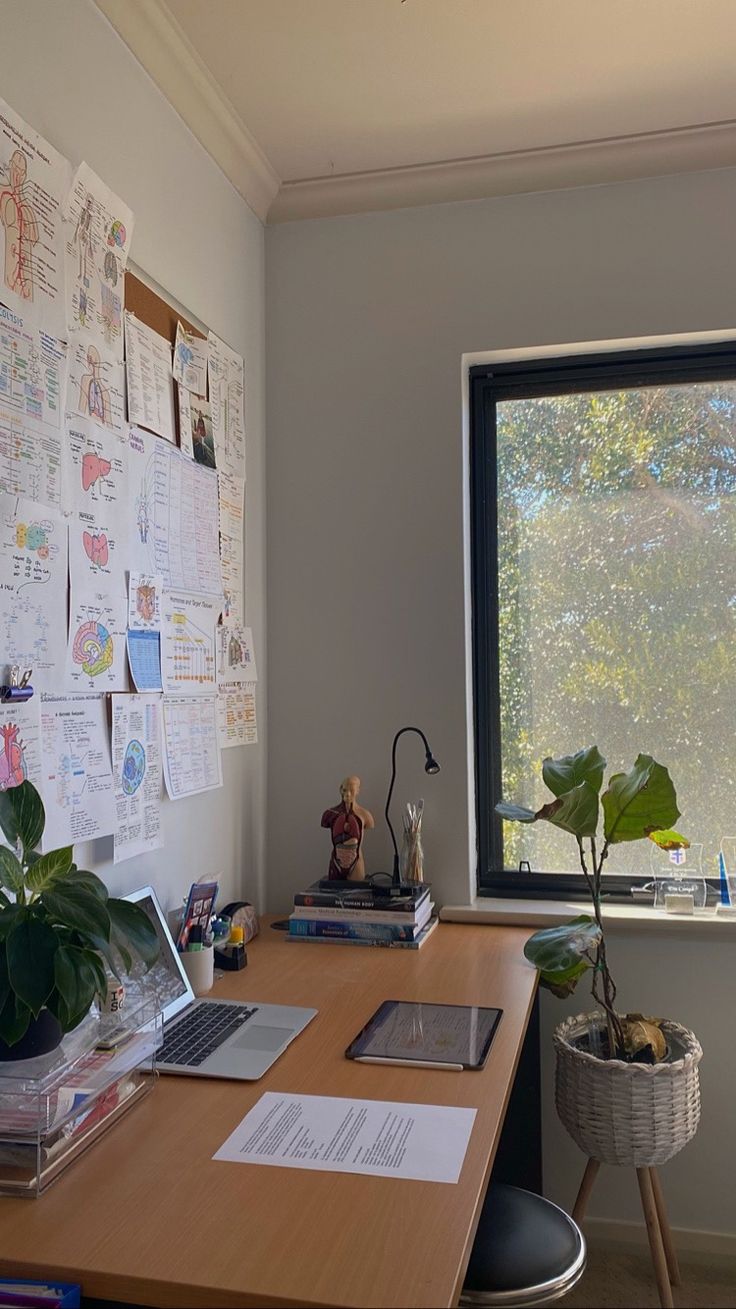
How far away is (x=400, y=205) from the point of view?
8.08 feet

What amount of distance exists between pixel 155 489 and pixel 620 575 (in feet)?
3.77

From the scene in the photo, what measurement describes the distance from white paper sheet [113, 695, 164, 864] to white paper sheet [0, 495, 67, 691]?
0.72 ft

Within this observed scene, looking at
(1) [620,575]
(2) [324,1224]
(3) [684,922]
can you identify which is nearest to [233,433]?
(1) [620,575]

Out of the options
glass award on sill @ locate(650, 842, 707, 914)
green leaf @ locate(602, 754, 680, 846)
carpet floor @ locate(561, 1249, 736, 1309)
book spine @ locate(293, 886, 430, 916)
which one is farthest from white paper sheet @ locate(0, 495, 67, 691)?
carpet floor @ locate(561, 1249, 736, 1309)

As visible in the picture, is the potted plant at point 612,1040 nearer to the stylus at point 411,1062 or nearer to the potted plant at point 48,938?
the stylus at point 411,1062

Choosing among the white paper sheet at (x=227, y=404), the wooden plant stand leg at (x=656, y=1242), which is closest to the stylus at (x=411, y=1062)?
the wooden plant stand leg at (x=656, y=1242)

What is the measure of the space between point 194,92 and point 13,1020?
1.82 meters

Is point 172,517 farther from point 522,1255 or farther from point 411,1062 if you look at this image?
point 522,1255

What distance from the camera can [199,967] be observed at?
1.78 meters

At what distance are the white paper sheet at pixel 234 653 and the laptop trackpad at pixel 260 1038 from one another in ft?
2.69

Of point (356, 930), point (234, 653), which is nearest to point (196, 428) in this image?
point (234, 653)

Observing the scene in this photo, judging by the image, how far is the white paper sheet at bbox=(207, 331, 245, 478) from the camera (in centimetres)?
220

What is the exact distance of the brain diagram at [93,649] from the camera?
1600mm

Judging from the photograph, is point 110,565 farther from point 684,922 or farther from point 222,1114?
point 684,922
